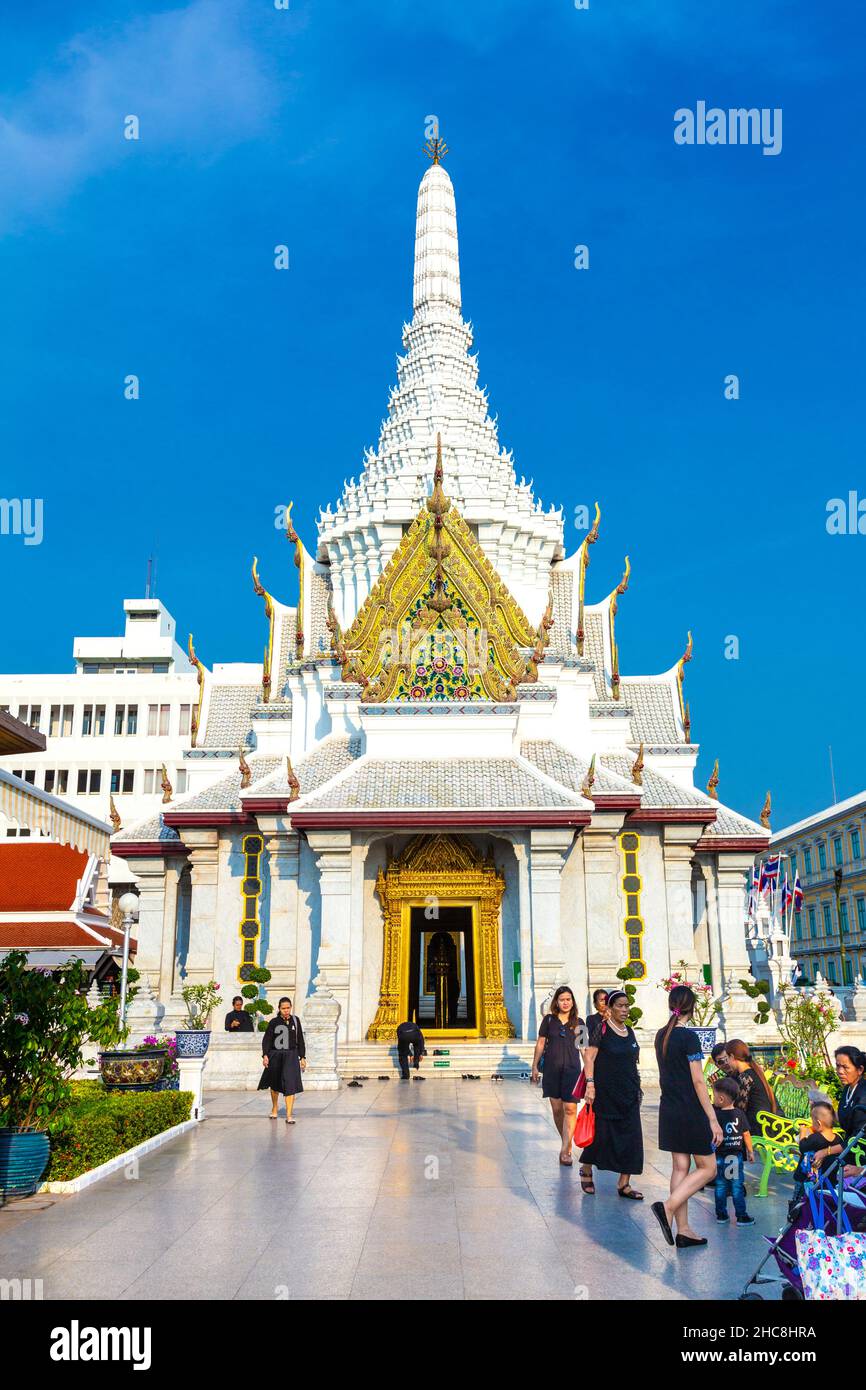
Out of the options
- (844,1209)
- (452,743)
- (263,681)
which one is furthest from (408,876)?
(844,1209)

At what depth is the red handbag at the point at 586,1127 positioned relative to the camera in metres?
9.65

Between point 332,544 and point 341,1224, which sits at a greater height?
point 332,544

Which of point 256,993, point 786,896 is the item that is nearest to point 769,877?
point 786,896

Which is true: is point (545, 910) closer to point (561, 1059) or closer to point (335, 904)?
point (335, 904)

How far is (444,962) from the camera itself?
2723cm

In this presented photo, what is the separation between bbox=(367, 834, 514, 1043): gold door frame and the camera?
77.9ft

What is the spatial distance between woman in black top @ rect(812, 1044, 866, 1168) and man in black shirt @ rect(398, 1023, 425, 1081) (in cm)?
1316

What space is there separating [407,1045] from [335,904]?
3513 millimetres

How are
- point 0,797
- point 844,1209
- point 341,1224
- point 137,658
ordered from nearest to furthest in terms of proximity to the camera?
point 844,1209 → point 341,1224 → point 0,797 → point 137,658

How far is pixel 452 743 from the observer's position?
80.1ft

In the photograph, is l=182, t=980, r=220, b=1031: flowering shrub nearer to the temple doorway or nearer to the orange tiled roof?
the temple doorway

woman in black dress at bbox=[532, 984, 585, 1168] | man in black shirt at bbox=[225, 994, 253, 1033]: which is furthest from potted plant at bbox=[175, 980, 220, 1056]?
woman in black dress at bbox=[532, 984, 585, 1168]
